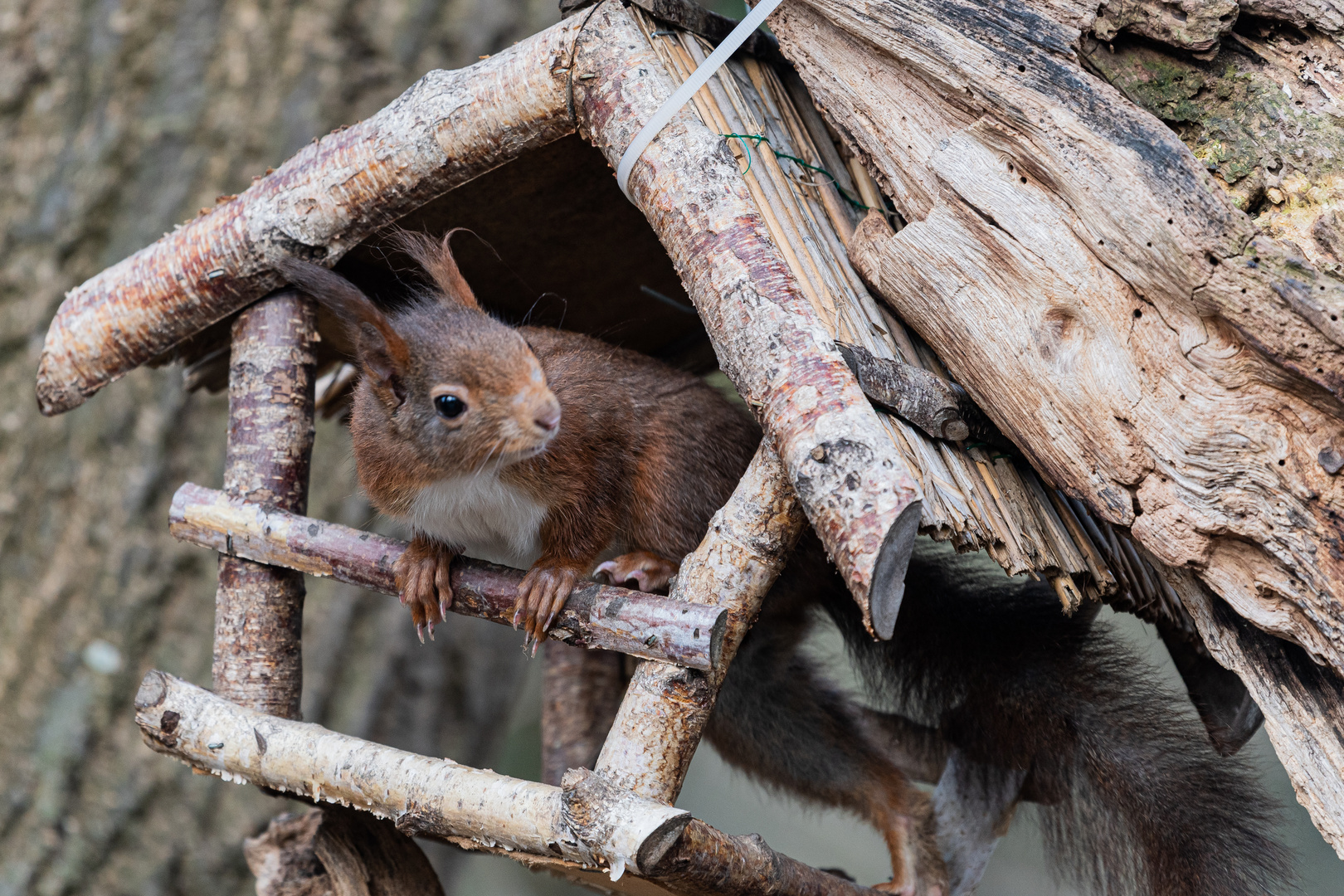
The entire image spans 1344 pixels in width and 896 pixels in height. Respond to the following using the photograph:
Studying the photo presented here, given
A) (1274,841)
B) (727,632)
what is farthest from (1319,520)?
(727,632)

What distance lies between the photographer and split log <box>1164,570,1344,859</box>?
1.36 metres

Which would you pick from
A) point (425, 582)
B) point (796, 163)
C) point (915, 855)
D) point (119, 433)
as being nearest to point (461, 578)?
point (425, 582)

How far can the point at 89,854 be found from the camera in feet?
10.9

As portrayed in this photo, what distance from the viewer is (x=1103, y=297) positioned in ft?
4.83

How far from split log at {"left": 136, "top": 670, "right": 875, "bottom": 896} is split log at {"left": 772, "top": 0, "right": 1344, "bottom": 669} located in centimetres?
73

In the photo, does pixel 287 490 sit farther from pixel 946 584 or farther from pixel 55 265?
pixel 55 265

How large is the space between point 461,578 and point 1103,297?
113cm

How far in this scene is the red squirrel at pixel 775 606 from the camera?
170cm

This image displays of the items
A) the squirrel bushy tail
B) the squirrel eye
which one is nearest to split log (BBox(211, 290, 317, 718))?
the squirrel eye

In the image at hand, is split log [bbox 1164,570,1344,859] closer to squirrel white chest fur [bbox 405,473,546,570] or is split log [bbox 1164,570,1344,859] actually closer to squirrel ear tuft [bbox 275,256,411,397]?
squirrel white chest fur [bbox 405,473,546,570]

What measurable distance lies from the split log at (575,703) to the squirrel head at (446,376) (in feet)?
4.28

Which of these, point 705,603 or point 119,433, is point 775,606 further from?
point 119,433

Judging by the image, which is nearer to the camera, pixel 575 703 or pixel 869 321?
pixel 869 321

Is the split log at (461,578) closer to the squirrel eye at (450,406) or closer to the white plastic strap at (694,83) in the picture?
the squirrel eye at (450,406)
